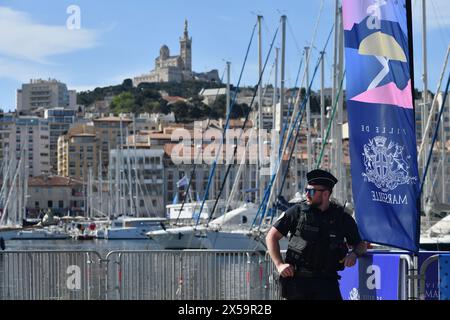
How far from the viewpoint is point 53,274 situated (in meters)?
13.7

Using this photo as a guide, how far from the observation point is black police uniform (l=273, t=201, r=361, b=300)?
8.97 metres

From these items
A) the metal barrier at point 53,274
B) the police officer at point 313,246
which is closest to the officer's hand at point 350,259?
the police officer at point 313,246

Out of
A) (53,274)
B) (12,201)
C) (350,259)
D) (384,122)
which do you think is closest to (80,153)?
(12,201)

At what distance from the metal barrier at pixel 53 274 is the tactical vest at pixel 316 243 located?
16.5 feet

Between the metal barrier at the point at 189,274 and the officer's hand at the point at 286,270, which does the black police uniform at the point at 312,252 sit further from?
the metal barrier at the point at 189,274

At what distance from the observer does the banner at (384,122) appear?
9.77 metres

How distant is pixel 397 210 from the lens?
32.3ft

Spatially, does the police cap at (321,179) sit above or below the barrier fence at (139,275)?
above

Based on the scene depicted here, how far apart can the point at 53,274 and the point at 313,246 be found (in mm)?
5535

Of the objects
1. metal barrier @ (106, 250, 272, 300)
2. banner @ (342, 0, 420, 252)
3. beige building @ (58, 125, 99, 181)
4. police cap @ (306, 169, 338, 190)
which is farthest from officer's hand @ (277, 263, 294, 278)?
beige building @ (58, 125, 99, 181)

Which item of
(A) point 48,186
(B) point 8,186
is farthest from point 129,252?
(A) point 48,186

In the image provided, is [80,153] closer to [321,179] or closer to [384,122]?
[384,122]

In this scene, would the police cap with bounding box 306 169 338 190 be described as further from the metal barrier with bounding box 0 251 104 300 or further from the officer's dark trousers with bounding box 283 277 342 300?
the metal barrier with bounding box 0 251 104 300
